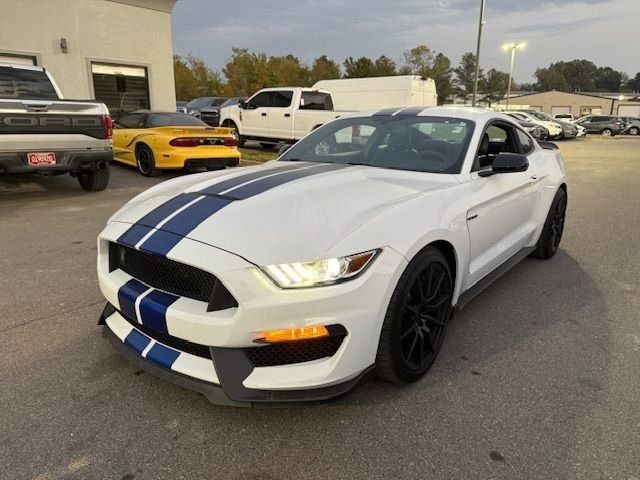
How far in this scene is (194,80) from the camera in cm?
5169

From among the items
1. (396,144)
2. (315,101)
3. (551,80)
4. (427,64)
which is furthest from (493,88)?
(396,144)

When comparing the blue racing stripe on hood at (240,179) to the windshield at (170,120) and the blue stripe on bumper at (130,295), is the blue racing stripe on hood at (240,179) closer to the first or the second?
the blue stripe on bumper at (130,295)

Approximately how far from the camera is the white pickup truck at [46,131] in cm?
629

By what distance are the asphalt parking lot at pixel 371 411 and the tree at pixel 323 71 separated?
54.7m

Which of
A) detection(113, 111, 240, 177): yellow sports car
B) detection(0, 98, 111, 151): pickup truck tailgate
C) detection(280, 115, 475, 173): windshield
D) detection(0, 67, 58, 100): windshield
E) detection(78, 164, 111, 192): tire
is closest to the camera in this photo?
detection(280, 115, 475, 173): windshield

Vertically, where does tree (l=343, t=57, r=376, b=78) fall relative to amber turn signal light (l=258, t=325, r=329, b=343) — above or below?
above

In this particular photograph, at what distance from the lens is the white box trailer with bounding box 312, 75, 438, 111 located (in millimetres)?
16434

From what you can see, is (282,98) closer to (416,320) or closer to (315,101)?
(315,101)

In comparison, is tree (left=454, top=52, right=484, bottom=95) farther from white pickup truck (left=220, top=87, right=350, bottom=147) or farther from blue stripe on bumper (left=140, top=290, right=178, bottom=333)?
blue stripe on bumper (left=140, top=290, right=178, bottom=333)

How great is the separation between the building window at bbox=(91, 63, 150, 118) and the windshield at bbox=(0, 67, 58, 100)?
5072 mm

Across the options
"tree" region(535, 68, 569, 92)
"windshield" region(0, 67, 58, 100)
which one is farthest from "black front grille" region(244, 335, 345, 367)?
"tree" region(535, 68, 569, 92)

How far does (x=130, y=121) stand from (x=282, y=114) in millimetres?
4910

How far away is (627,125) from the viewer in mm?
35562

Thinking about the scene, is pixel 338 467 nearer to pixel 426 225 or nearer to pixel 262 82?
pixel 426 225
